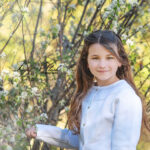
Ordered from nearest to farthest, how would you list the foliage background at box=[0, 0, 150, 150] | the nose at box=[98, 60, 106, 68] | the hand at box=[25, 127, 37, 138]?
the nose at box=[98, 60, 106, 68], the hand at box=[25, 127, 37, 138], the foliage background at box=[0, 0, 150, 150]

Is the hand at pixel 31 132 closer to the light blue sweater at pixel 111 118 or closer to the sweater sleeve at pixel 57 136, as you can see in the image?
the sweater sleeve at pixel 57 136

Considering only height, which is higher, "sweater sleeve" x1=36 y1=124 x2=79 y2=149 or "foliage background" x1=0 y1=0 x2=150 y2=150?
"foliage background" x1=0 y1=0 x2=150 y2=150

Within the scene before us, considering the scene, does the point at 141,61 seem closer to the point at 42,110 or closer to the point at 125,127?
the point at 42,110

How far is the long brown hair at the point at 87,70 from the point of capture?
160 cm

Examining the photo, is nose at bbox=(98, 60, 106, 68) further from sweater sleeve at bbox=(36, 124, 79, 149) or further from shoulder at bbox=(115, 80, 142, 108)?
sweater sleeve at bbox=(36, 124, 79, 149)

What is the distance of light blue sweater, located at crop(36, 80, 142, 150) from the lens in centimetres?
140

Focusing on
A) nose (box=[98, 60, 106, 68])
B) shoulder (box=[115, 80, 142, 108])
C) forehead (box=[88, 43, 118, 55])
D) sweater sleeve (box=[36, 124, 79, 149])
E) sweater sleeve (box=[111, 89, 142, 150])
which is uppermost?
forehead (box=[88, 43, 118, 55])

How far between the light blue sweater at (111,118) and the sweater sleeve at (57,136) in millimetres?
185

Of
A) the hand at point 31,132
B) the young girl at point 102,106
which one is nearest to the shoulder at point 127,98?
the young girl at point 102,106

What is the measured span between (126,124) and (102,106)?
0.56ft

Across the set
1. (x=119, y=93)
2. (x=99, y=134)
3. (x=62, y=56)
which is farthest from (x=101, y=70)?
(x=62, y=56)

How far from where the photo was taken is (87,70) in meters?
1.86

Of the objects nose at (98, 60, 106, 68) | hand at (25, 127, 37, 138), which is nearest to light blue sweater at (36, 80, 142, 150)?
nose at (98, 60, 106, 68)

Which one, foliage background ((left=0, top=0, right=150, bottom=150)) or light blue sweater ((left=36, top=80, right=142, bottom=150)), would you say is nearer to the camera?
light blue sweater ((left=36, top=80, right=142, bottom=150))
